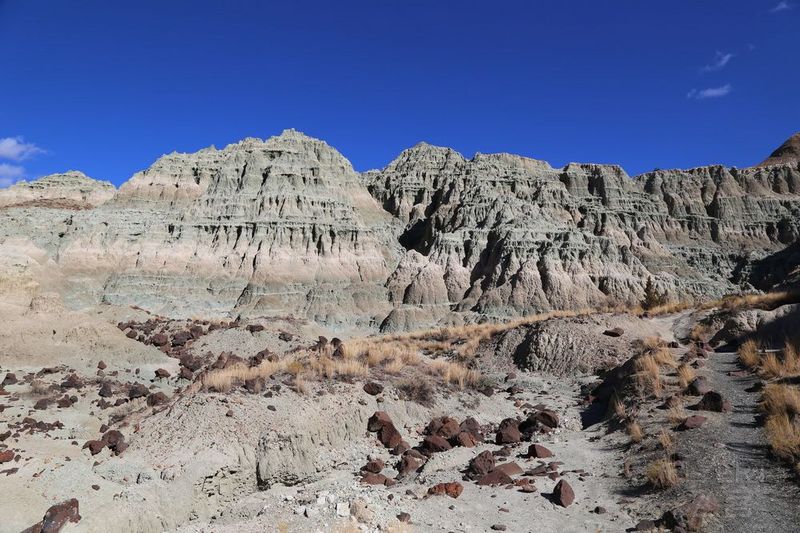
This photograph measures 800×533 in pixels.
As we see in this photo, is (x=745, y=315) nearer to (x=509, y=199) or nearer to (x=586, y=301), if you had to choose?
(x=586, y=301)

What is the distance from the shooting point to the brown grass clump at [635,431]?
10.8 m

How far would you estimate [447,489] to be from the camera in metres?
9.35

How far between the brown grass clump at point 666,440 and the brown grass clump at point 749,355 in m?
5.50

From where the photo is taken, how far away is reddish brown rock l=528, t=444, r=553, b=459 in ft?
36.3

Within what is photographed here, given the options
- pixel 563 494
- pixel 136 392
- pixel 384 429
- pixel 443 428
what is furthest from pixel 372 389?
pixel 136 392

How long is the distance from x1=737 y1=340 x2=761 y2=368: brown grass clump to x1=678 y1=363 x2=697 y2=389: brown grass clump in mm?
1700

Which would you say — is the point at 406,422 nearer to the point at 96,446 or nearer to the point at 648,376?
the point at 648,376

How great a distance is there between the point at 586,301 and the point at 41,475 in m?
58.7

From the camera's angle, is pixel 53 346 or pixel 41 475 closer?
pixel 41 475

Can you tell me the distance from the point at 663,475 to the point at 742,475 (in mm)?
1177

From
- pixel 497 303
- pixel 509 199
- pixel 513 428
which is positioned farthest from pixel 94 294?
pixel 513 428

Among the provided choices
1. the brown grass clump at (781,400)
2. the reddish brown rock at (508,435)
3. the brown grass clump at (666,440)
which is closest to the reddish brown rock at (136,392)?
the reddish brown rock at (508,435)

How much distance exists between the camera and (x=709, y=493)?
7.77 metres

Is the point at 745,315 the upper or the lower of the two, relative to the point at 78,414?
upper
